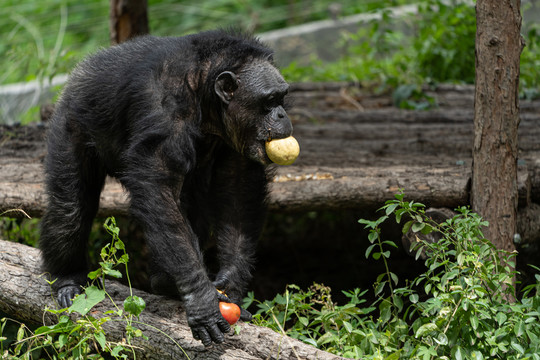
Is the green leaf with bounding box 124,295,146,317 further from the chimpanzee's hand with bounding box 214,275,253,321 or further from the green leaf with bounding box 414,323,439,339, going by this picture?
the green leaf with bounding box 414,323,439,339

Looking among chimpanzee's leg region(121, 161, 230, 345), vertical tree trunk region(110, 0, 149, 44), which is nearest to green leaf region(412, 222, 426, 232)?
chimpanzee's leg region(121, 161, 230, 345)

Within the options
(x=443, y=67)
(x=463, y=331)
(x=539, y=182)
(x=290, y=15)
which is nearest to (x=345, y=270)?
(x=539, y=182)

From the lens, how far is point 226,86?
3.72 meters

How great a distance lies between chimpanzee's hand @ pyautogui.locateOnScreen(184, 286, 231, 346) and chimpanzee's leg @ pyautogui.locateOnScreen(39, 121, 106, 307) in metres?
0.95

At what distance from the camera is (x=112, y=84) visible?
12.5 feet

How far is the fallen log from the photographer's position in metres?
3.22

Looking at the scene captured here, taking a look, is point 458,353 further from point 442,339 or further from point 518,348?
point 518,348

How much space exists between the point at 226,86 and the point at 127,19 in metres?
3.33

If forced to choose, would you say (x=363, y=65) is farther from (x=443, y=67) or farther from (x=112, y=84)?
(x=112, y=84)

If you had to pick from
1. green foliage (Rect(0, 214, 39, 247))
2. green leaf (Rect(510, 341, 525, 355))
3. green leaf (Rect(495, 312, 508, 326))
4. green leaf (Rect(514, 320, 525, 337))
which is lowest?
green foliage (Rect(0, 214, 39, 247))

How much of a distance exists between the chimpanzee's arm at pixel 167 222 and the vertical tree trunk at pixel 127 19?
3.49 m

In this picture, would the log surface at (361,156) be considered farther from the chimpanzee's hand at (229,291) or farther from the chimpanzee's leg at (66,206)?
the chimpanzee's hand at (229,291)

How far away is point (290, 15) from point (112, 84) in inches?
319

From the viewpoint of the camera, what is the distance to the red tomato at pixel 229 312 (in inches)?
134
